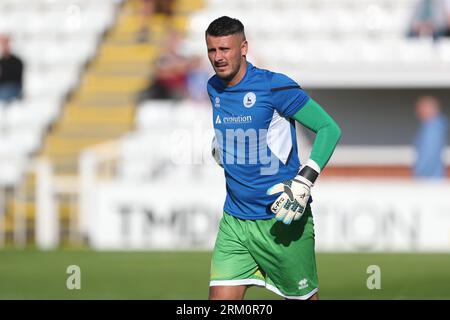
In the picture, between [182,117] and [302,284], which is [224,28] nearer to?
[302,284]

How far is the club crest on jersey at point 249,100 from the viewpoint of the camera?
686 centimetres

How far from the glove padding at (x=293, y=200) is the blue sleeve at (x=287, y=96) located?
0.40m

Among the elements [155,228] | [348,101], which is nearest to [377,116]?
[348,101]

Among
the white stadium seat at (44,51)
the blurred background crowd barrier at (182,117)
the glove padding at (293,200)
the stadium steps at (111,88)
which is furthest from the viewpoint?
the stadium steps at (111,88)

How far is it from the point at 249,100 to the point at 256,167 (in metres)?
0.40

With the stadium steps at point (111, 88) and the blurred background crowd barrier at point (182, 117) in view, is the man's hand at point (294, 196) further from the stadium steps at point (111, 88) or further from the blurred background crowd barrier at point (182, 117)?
the stadium steps at point (111, 88)

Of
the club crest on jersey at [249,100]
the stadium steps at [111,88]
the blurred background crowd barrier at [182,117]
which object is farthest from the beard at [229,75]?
the stadium steps at [111,88]

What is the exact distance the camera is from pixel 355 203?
15938 millimetres

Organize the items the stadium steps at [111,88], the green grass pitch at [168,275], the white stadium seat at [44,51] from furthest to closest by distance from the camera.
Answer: the stadium steps at [111,88] → the white stadium seat at [44,51] → the green grass pitch at [168,275]

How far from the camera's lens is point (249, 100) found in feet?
22.5

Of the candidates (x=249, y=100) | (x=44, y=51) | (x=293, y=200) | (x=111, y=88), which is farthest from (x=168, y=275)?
(x=44, y=51)

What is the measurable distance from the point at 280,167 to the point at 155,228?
9488mm

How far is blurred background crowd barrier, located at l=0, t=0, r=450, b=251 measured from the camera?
52.4 feet
